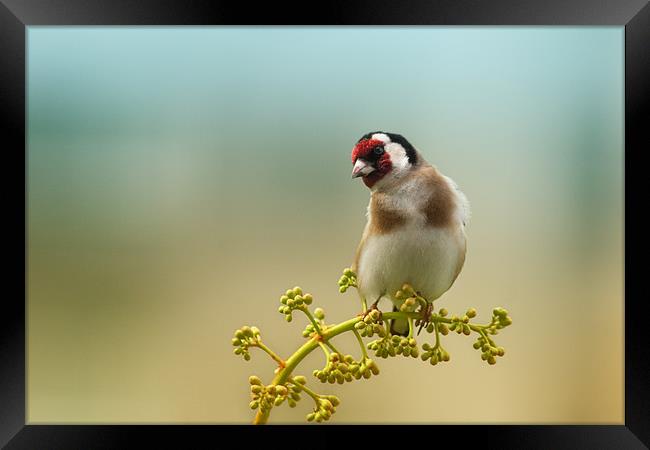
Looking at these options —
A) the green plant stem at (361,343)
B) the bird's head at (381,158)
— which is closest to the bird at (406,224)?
the bird's head at (381,158)

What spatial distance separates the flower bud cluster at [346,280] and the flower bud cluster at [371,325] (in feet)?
0.51

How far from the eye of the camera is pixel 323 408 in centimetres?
97

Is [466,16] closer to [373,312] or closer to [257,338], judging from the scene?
[373,312]

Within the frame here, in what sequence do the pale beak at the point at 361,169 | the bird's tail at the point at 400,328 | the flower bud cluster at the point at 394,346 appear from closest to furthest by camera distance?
1. the flower bud cluster at the point at 394,346
2. the pale beak at the point at 361,169
3. the bird's tail at the point at 400,328

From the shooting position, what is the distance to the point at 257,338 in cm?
101

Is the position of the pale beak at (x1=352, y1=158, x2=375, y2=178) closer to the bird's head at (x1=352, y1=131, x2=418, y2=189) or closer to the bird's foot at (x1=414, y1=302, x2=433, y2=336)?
the bird's head at (x1=352, y1=131, x2=418, y2=189)

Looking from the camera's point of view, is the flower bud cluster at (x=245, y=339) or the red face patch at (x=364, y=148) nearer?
the flower bud cluster at (x=245, y=339)

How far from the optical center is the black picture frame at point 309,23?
1.19 metres

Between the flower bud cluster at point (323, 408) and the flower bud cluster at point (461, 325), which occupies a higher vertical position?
the flower bud cluster at point (461, 325)

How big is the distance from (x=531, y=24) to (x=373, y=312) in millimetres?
619

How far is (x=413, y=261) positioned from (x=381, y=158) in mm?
192

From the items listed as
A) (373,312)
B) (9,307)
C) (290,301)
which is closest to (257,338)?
(290,301)

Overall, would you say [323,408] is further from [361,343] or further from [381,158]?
[381,158]

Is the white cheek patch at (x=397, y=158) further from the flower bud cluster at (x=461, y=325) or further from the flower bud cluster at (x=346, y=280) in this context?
the flower bud cluster at (x=461, y=325)
